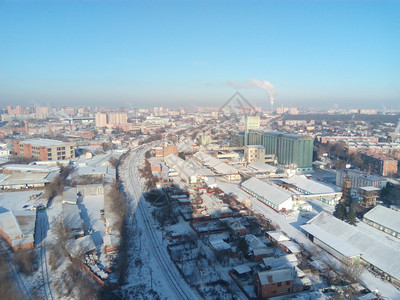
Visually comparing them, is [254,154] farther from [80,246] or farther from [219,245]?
[80,246]

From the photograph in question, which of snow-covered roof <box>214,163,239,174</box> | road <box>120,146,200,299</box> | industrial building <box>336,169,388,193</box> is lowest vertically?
road <box>120,146,200,299</box>

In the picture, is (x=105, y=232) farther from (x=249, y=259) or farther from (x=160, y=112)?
(x=160, y=112)

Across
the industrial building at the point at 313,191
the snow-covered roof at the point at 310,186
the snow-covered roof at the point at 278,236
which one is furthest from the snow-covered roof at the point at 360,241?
the snow-covered roof at the point at 310,186

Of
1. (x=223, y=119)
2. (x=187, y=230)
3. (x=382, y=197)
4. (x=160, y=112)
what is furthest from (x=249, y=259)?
(x=160, y=112)

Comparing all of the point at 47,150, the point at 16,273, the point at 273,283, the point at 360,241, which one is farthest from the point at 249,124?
the point at 16,273

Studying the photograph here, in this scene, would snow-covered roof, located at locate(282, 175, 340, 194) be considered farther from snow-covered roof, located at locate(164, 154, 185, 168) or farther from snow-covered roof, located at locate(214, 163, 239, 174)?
snow-covered roof, located at locate(164, 154, 185, 168)

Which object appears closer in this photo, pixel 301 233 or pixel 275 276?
pixel 275 276

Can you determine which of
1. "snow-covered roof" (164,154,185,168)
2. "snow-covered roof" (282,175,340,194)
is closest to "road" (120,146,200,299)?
"snow-covered roof" (164,154,185,168)
